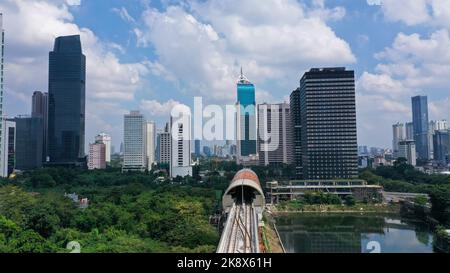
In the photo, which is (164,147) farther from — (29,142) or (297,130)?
(29,142)

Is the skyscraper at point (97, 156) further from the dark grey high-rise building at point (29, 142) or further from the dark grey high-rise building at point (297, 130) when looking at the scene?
the dark grey high-rise building at point (297, 130)

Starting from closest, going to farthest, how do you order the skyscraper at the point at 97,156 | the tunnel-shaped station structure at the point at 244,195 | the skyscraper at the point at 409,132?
the tunnel-shaped station structure at the point at 244,195
the skyscraper at the point at 409,132
the skyscraper at the point at 97,156

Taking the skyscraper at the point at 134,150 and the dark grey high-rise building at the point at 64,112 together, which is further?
the dark grey high-rise building at the point at 64,112

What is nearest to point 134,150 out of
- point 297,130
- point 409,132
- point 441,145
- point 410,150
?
point 297,130

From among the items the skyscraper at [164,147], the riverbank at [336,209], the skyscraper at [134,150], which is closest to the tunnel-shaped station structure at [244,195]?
the riverbank at [336,209]
